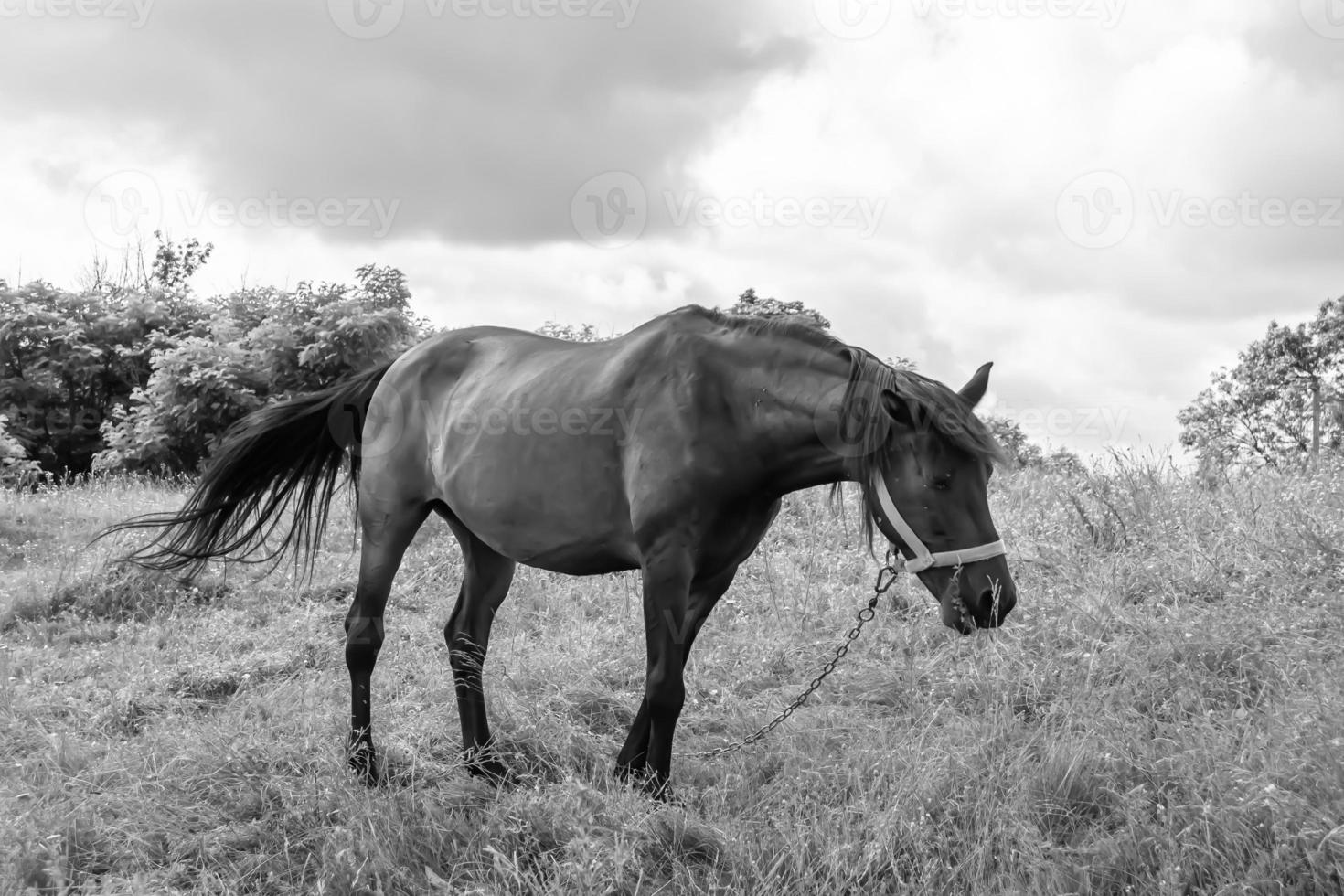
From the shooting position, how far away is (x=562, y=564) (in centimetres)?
422

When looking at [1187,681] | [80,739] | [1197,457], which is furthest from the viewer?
[1197,457]

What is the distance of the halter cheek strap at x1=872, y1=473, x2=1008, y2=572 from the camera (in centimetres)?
350

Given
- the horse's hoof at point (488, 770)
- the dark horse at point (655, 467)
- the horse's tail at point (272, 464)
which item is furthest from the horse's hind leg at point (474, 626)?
the horse's tail at point (272, 464)

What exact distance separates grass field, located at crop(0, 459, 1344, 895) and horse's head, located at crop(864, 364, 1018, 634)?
26.8 inches

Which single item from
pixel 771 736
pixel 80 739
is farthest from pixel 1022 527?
pixel 80 739

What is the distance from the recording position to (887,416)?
11.5 feet

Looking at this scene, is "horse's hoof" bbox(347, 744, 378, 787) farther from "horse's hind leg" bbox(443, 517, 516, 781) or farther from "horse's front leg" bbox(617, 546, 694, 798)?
"horse's front leg" bbox(617, 546, 694, 798)

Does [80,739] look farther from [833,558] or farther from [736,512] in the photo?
[833,558]

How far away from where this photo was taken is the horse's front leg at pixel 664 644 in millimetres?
3670

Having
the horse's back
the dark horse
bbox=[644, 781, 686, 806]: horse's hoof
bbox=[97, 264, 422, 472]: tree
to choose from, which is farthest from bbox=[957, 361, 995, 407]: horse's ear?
bbox=[97, 264, 422, 472]: tree

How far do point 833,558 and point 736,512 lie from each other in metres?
3.90

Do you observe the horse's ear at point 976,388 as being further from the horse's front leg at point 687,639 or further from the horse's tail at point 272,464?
the horse's tail at point 272,464

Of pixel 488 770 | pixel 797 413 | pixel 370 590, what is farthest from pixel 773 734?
pixel 370 590

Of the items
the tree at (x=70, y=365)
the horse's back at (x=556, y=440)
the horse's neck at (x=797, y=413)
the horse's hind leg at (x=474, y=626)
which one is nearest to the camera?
the horse's neck at (x=797, y=413)
